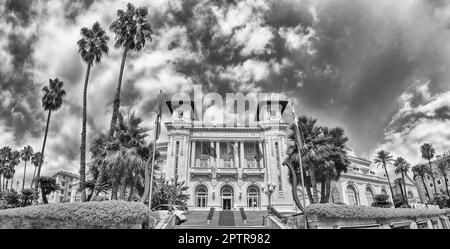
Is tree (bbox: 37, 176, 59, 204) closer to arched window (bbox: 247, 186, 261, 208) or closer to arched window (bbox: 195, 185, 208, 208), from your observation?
arched window (bbox: 195, 185, 208, 208)

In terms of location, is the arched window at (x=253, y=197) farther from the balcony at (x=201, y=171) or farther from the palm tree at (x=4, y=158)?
the palm tree at (x=4, y=158)

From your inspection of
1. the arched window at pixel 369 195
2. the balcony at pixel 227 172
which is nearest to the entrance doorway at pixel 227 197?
the balcony at pixel 227 172

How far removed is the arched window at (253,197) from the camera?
4108cm

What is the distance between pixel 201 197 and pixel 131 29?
1051 inches

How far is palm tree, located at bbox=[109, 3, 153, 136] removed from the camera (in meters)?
25.0

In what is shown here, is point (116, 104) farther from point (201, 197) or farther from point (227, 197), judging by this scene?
point (227, 197)

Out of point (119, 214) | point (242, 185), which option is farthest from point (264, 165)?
point (119, 214)

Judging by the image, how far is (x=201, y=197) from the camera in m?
41.3

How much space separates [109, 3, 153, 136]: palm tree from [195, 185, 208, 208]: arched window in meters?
24.1

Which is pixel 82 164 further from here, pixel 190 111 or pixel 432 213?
pixel 432 213

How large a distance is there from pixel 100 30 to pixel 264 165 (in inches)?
1188

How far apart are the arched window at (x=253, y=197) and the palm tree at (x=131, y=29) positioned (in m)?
27.5

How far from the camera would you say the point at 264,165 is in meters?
43.3

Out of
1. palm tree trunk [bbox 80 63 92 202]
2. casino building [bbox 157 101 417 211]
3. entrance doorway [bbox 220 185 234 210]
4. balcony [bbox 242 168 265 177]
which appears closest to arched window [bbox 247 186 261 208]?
casino building [bbox 157 101 417 211]
